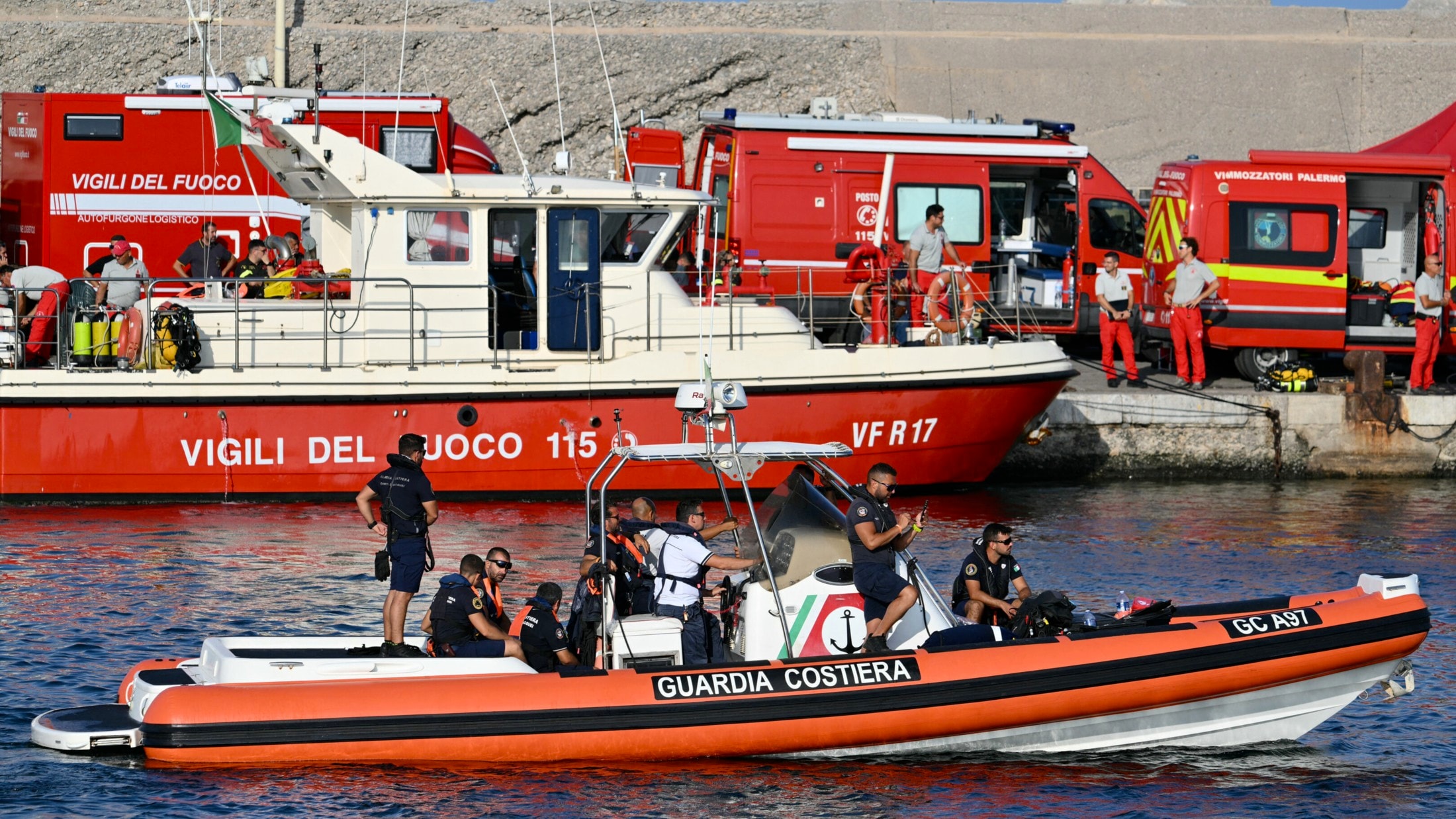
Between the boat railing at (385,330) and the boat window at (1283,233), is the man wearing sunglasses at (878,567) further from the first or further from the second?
the boat window at (1283,233)

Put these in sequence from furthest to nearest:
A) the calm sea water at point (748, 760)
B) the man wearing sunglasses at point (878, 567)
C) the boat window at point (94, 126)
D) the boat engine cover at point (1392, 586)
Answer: the boat window at point (94, 126) → the boat engine cover at point (1392, 586) → the man wearing sunglasses at point (878, 567) → the calm sea water at point (748, 760)

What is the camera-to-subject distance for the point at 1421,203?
18906mm

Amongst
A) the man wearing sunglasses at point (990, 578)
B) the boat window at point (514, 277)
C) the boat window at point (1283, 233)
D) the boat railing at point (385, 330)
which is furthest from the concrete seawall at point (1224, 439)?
the man wearing sunglasses at point (990, 578)

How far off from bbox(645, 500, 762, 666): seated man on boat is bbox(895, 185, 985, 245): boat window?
34.6ft

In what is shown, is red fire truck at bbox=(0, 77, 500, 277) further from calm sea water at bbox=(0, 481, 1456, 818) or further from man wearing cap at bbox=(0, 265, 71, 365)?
calm sea water at bbox=(0, 481, 1456, 818)

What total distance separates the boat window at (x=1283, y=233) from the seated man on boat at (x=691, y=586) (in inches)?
423

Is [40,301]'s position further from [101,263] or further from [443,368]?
[443,368]

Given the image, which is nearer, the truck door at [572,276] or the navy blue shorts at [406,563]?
the navy blue shorts at [406,563]

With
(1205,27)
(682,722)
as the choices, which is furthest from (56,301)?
(1205,27)

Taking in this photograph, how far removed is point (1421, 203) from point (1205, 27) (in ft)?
35.0

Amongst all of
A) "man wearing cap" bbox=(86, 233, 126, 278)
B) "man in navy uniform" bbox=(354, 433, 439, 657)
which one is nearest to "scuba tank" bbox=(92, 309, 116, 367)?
"man wearing cap" bbox=(86, 233, 126, 278)

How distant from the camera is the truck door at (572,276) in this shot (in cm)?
1518

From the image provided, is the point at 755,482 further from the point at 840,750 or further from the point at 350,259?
the point at 840,750

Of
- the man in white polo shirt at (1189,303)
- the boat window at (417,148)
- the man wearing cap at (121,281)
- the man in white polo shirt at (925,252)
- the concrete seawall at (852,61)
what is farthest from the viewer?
the concrete seawall at (852,61)
